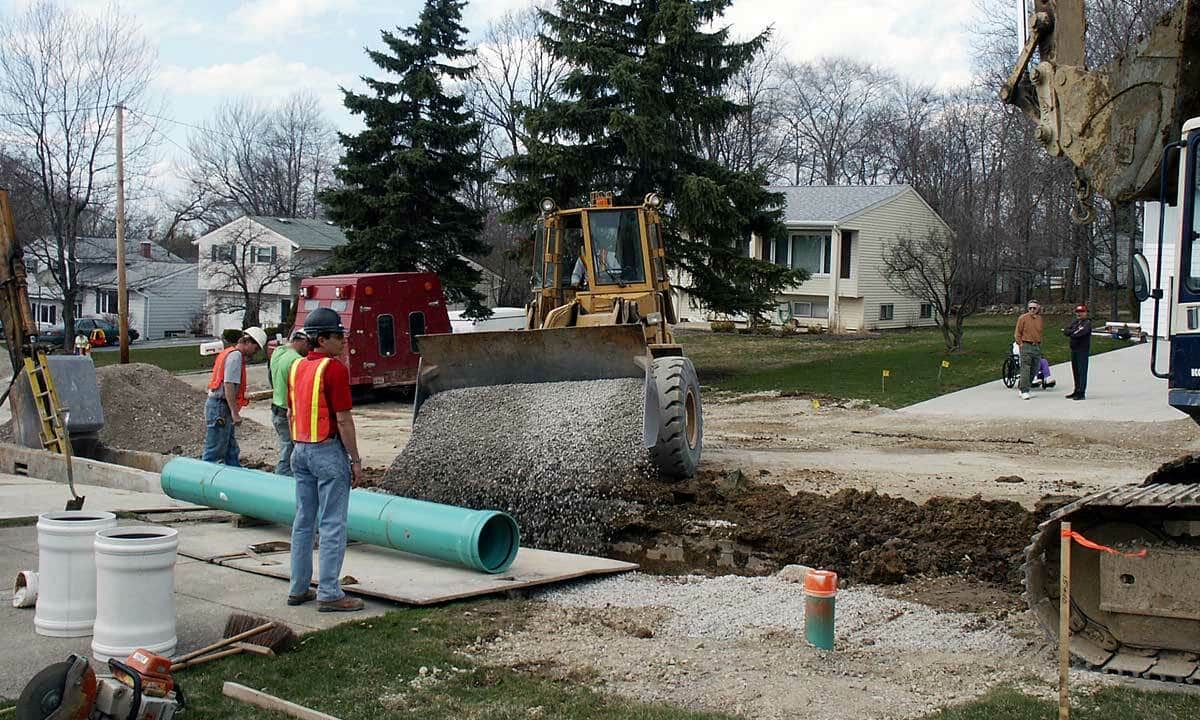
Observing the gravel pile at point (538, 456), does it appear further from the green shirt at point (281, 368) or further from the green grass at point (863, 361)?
the green grass at point (863, 361)

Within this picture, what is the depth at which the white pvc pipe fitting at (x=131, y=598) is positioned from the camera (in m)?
6.00

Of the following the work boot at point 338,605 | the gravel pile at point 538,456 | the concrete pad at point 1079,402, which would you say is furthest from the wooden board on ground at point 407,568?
the concrete pad at point 1079,402

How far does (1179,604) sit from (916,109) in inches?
2378

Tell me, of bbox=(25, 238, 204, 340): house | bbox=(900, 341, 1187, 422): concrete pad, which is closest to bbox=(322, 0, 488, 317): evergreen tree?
bbox=(900, 341, 1187, 422): concrete pad

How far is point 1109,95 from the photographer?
7.66m

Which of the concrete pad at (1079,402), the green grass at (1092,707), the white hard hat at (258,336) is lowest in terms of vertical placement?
the green grass at (1092,707)

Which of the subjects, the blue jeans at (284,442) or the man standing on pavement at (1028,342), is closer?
the blue jeans at (284,442)

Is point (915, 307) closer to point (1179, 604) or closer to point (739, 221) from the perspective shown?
point (739, 221)

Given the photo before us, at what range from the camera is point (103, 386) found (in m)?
18.5

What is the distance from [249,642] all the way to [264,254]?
Answer: 4703 cm

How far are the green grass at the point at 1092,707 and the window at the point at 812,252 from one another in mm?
35825

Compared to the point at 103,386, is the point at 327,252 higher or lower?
higher

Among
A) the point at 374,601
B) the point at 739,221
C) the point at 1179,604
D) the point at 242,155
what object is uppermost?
the point at 242,155

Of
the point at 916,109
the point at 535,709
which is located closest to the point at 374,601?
the point at 535,709
